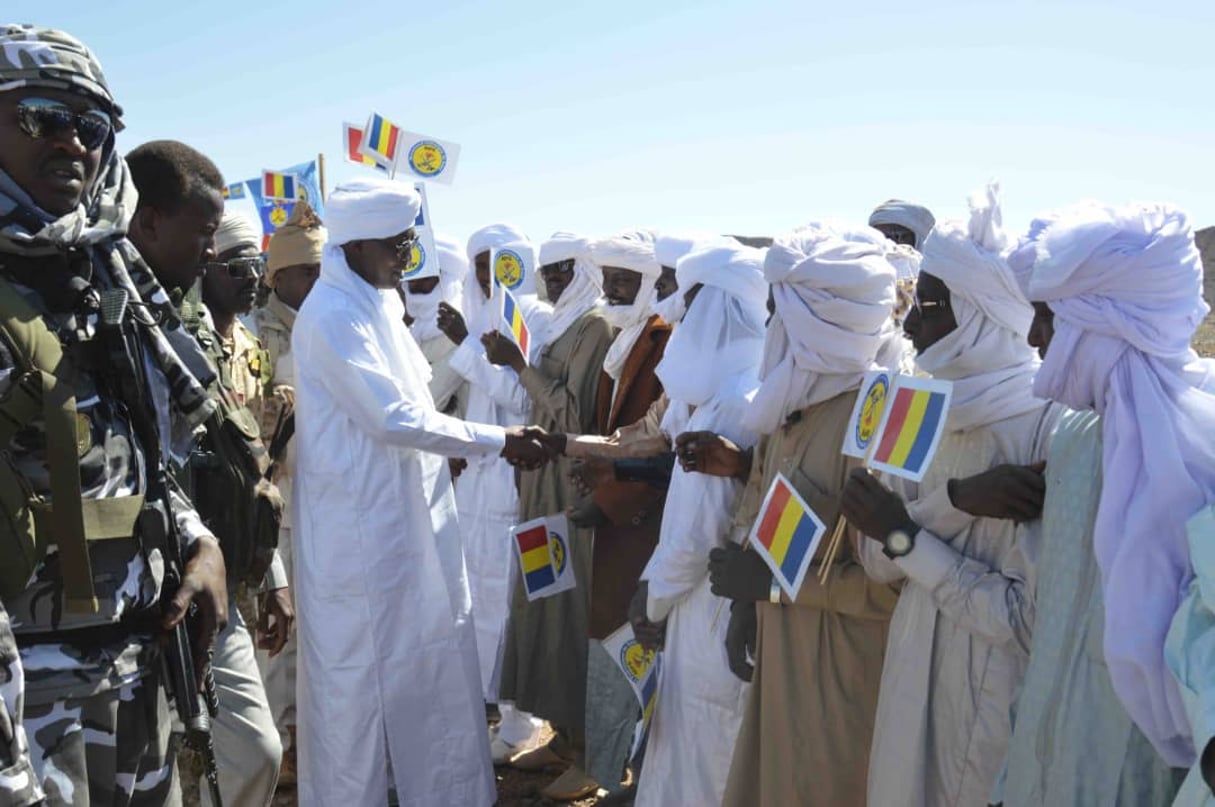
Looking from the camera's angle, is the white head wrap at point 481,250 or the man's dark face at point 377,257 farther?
the white head wrap at point 481,250

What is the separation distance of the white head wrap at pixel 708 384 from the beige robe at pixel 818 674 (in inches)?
16.9

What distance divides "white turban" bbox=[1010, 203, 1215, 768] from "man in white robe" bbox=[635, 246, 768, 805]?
1.53 m

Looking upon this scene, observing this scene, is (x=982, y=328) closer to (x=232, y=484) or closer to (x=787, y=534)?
(x=787, y=534)

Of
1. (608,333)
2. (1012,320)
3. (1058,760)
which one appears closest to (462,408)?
(608,333)

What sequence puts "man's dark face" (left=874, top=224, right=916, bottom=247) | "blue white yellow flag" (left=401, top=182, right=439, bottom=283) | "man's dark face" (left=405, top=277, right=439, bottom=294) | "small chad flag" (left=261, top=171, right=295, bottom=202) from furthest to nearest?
"small chad flag" (left=261, top=171, right=295, bottom=202) < "man's dark face" (left=405, top=277, right=439, bottom=294) < "blue white yellow flag" (left=401, top=182, right=439, bottom=283) < "man's dark face" (left=874, top=224, right=916, bottom=247)

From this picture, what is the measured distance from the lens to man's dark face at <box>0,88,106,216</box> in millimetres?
2195

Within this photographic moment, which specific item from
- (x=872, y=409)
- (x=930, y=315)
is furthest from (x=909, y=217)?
(x=872, y=409)

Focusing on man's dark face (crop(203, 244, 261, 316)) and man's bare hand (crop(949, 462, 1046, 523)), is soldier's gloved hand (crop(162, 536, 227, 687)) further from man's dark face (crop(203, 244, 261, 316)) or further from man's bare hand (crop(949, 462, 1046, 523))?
man's dark face (crop(203, 244, 261, 316))

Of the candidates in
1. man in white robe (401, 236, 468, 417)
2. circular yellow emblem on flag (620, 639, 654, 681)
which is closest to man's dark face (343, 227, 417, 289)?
circular yellow emblem on flag (620, 639, 654, 681)

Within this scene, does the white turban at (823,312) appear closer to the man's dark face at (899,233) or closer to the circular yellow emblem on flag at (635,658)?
the circular yellow emblem on flag at (635,658)

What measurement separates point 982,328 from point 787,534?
2.49 feet

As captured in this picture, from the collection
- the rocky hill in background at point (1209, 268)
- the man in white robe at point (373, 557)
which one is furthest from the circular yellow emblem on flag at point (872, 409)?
the rocky hill in background at point (1209, 268)

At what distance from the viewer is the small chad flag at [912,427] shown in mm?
2674

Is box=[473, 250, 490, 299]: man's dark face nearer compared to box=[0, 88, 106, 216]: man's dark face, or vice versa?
box=[0, 88, 106, 216]: man's dark face
